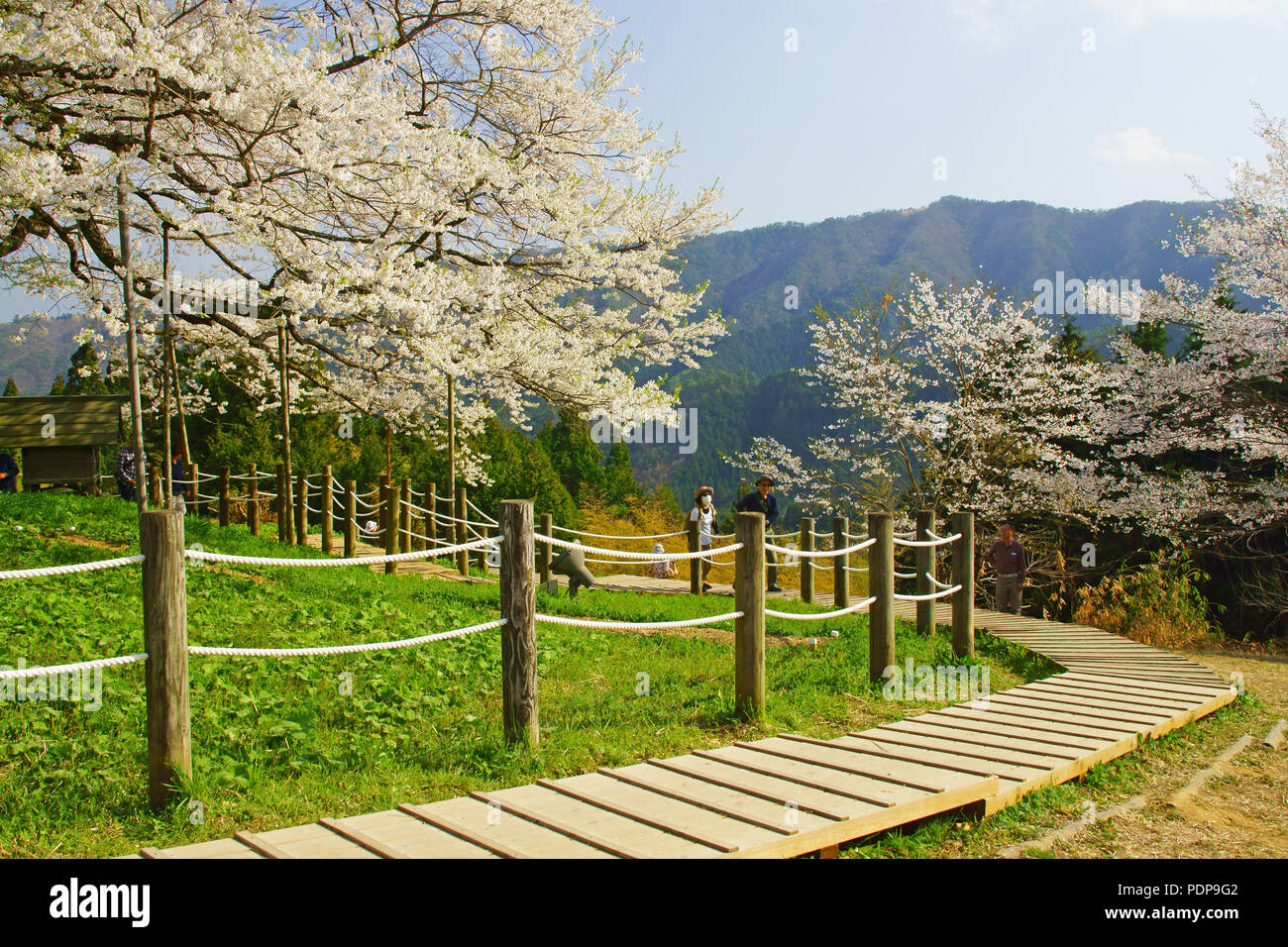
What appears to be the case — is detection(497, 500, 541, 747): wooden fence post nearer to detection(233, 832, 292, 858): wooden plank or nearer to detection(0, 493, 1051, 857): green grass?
detection(0, 493, 1051, 857): green grass

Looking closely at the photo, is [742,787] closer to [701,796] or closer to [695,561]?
[701,796]

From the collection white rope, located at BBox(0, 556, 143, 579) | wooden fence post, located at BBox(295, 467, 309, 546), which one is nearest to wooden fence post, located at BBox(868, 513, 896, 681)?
white rope, located at BBox(0, 556, 143, 579)

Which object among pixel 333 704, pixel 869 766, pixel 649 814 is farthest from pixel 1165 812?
pixel 333 704

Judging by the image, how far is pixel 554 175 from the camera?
42.0 feet

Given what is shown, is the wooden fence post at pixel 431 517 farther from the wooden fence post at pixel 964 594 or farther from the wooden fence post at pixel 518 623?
the wooden fence post at pixel 518 623

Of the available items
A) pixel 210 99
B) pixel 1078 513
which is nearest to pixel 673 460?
pixel 1078 513

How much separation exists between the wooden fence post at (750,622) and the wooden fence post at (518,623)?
141 centimetres

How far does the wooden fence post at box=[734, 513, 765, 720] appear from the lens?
18.2ft

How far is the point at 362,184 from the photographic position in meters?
→ 10.5

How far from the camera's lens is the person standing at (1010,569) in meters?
12.0

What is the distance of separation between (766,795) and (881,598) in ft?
10.4

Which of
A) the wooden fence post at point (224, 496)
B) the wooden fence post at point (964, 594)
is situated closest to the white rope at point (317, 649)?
the wooden fence post at point (964, 594)

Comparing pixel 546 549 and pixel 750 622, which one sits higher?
pixel 750 622

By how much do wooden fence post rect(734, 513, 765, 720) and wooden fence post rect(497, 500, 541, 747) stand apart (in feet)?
4.63
